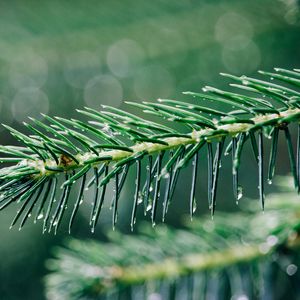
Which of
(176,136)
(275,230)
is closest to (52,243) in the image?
(275,230)

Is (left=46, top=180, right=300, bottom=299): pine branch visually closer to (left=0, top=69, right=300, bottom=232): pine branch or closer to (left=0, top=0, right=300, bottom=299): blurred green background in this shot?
(left=0, top=69, right=300, bottom=232): pine branch

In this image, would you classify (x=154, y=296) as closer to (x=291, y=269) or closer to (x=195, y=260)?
(x=195, y=260)

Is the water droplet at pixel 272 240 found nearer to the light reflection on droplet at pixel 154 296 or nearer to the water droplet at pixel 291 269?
the water droplet at pixel 291 269

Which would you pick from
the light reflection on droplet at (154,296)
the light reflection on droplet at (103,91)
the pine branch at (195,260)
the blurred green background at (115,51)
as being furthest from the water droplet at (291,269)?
the light reflection on droplet at (103,91)

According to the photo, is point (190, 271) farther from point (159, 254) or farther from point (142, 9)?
point (142, 9)

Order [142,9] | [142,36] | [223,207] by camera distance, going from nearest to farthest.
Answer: [142,9] < [142,36] < [223,207]

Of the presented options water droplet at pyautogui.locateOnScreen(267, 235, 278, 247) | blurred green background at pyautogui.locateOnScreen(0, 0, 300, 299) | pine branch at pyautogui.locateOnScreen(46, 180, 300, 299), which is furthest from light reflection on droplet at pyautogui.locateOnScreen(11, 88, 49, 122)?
water droplet at pyautogui.locateOnScreen(267, 235, 278, 247)
